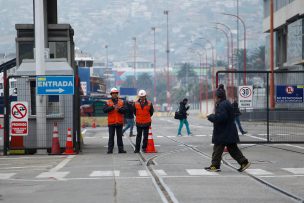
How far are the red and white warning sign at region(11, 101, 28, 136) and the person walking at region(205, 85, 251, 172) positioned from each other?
752 centimetres

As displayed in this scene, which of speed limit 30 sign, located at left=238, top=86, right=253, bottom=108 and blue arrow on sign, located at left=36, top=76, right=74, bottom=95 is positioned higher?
blue arrow on sign, located at left=36, top=76, right=74, bottom=95

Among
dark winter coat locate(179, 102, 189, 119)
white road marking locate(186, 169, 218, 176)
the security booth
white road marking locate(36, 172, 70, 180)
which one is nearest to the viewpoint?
white road marking locate(36, 172, 70, 180)

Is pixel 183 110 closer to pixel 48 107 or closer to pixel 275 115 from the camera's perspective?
pixel 275 115

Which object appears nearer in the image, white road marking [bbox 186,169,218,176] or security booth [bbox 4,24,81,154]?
white road marking [bbox 186,169,218,176]

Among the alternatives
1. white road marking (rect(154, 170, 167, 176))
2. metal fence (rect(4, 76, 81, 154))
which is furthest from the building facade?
white road marking (rect(154, 170, 167, 176))

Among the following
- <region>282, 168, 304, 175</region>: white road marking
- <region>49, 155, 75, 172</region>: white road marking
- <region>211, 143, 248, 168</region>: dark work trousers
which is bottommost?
<region>49, 155, 75, 172</region>: white road marking

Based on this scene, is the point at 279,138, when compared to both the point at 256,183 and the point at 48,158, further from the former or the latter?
the point at 256,183

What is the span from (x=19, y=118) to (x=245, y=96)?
7159mm

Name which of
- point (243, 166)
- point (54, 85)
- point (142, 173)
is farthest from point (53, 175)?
point (54, 85)

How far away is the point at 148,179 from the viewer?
15.0 metres

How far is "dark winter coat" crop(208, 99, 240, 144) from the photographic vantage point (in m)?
16.5

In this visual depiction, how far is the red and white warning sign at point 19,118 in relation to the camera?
896 inches

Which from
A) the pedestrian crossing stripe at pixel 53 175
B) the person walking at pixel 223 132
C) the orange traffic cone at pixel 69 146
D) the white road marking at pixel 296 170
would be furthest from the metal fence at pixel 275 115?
the pedestrian crossing stripe at pixel 53 175

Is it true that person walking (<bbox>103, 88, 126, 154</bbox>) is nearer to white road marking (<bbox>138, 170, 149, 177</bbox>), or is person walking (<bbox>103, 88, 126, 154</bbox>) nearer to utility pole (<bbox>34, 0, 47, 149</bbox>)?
utility pole (<bbox>34, 0, 47, 149</bbox>)
